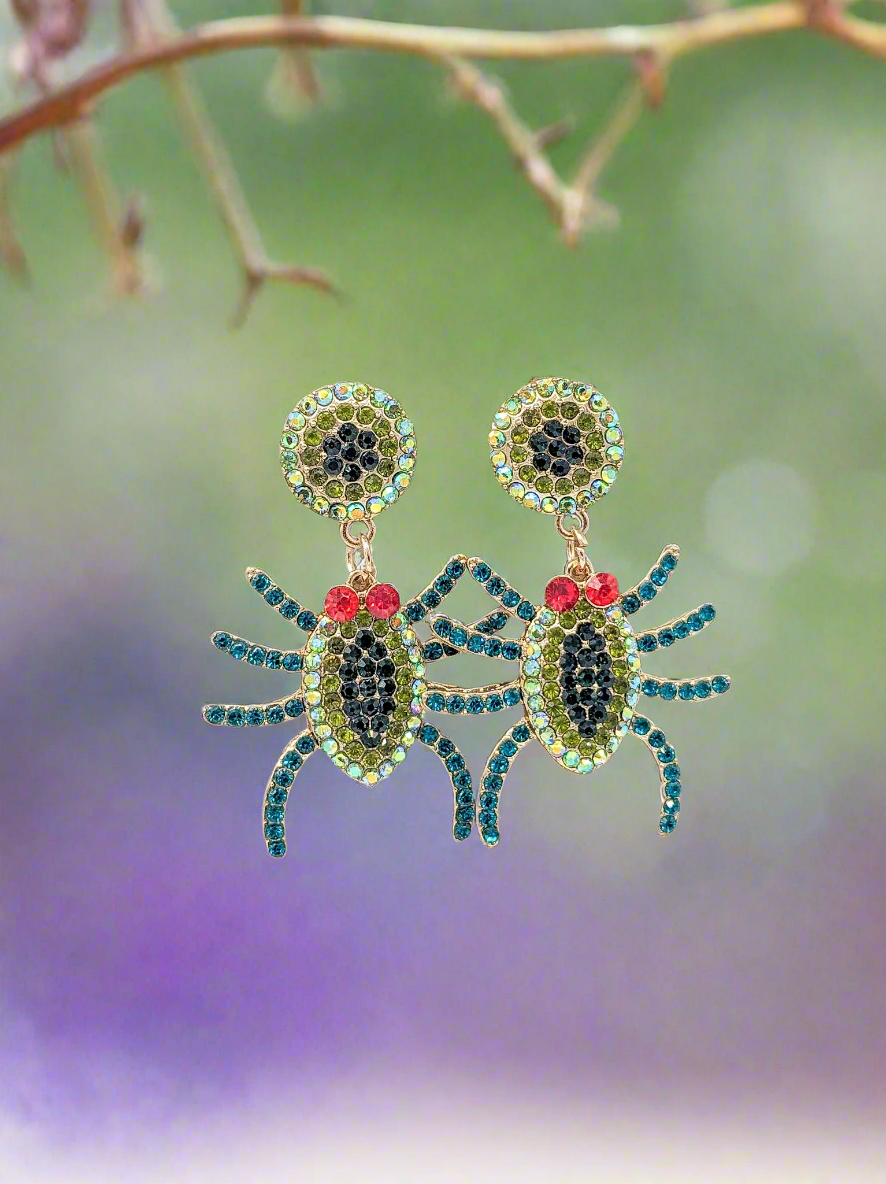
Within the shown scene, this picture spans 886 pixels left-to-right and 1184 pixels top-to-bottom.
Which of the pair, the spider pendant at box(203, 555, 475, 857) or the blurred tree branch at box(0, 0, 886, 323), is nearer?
the spider pendant at box(203, 555, 475, 857)

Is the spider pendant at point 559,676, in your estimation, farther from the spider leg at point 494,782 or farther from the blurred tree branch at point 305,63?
the blurred tree branch at point 305,63

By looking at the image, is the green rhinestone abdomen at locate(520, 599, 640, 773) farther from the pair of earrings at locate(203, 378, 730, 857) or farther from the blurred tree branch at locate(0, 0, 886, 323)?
the blurred tree branch at locate(0, 0, 886, 323)

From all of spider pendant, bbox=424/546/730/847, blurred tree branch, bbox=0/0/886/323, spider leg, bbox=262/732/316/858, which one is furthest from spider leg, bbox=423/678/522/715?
blurred tree branch, bbox=0/0/886/323

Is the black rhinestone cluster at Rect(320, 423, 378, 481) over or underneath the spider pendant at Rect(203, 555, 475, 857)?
over

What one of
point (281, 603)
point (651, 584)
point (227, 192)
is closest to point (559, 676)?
point (651, 584)

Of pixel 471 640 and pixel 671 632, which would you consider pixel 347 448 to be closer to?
pixel 471 640

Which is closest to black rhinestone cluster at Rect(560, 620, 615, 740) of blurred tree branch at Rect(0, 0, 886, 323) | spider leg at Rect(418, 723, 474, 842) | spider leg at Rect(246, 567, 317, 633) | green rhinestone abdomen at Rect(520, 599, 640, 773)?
green rhinestone abdomen at Rect(520, 599, 640, 773)

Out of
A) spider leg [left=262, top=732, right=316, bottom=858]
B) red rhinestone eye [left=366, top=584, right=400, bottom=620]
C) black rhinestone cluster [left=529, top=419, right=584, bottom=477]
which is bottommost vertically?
spider leg [left=262, top=732, right=316, bottom=858]
